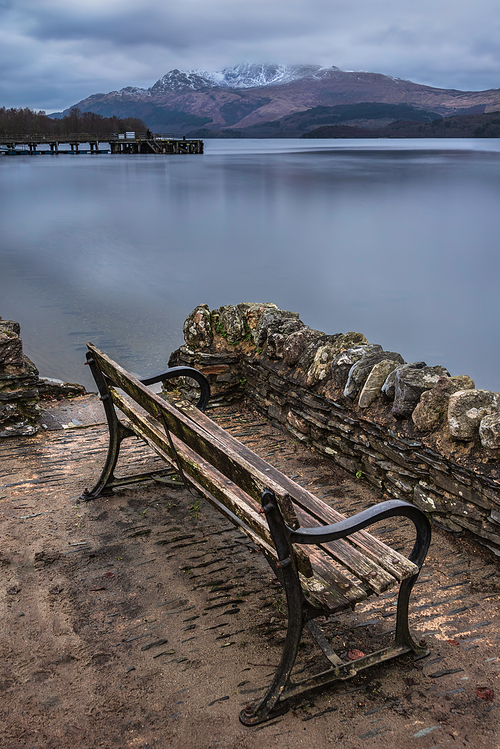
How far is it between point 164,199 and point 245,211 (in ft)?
25.7

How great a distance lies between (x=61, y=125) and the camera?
87188mm

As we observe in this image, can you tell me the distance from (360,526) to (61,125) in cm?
9831

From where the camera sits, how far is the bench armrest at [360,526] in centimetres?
216

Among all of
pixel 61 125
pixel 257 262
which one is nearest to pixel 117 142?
pixel 61 125

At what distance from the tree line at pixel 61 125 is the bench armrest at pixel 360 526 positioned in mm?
88252

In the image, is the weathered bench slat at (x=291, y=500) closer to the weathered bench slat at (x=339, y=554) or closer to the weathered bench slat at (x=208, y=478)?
the weathered bench slat at (x=339, y=554)

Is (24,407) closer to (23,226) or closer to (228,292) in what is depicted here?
(228,292)

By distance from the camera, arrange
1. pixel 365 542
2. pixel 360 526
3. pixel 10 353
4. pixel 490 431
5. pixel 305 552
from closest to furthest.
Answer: pixel 360 526 → pixel 305 552 → pixel 365 542 → pixel 490 431 → pixel 10 353

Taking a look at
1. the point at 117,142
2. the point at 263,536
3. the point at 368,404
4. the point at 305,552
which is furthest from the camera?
the point at 117,142

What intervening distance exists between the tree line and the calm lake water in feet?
149

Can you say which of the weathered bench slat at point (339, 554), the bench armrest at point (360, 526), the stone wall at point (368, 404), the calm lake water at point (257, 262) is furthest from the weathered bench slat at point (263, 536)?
the calm lake water at point (257, 262)

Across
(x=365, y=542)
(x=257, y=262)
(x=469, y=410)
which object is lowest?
(x=257, y=262)

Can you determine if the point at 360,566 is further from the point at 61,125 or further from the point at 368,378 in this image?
the point at 61,125

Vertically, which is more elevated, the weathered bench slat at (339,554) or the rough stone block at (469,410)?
the rough stone block at (469,410)
